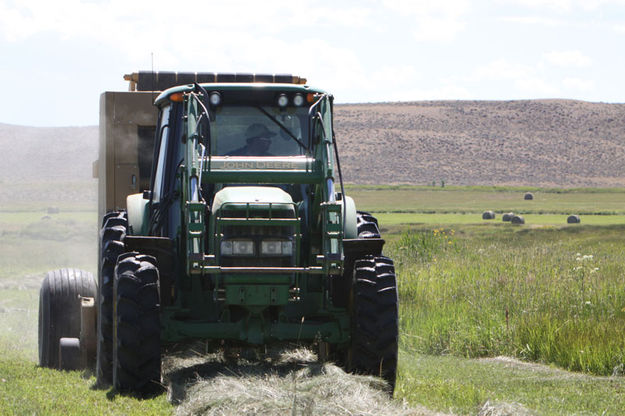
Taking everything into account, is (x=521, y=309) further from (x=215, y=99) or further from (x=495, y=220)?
(x=495, y=220)

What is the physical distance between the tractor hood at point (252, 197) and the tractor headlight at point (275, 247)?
290 millimetres

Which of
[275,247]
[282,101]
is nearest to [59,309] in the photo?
[282,101]

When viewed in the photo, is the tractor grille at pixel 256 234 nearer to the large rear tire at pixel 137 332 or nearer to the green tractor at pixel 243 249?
the green tractor at pixel 243 249

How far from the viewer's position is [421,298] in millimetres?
15359

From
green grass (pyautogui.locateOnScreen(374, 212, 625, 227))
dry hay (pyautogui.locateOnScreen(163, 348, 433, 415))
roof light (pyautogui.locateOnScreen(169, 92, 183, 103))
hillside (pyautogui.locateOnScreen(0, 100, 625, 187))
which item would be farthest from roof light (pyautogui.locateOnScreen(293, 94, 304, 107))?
hillside (pyautogui.locateOnScreen(0, 100, 625, 187))

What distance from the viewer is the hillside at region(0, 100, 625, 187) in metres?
113

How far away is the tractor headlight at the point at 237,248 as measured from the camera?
820 cm

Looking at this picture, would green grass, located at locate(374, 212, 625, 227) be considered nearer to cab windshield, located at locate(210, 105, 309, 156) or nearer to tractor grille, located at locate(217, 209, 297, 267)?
cab windshield, located at locate(210, 105, 309, 156)

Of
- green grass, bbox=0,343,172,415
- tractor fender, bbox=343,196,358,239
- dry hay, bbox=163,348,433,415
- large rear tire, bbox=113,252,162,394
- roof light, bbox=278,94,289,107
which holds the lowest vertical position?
green grass, bbox=0,343,172,415

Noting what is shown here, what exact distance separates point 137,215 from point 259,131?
1482 millimetres

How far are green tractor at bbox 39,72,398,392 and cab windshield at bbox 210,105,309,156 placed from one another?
0.5 inches

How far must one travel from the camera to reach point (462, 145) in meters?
127

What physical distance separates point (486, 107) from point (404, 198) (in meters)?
68.5

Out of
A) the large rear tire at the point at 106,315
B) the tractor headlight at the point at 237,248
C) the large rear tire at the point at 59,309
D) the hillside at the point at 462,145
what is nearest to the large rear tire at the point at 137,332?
the large rear tire at the point at 106,315
